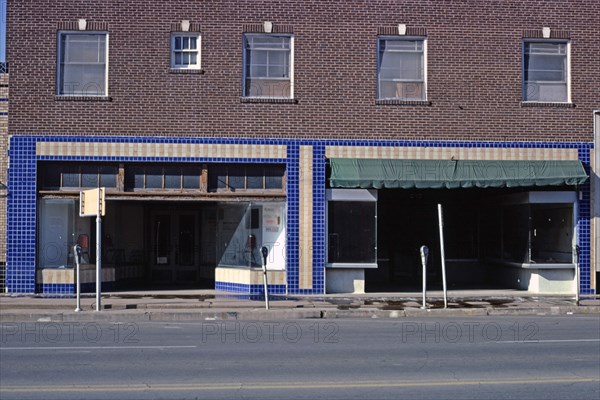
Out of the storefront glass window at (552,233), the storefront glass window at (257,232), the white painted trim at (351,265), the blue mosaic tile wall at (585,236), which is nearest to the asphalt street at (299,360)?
the white painted trim at (351,265)

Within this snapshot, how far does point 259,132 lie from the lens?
2023cm

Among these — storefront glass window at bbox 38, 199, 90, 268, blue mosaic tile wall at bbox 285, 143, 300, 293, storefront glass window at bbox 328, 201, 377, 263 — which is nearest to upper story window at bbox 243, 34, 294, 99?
blue mosaic tile wall at bbox 285, 143, 300, 293

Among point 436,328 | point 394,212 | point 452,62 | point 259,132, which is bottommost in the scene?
point 436,328

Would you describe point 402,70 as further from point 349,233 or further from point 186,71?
point 186,71

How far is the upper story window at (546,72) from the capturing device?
20984 millimetres

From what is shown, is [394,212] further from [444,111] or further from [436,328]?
[436,328]

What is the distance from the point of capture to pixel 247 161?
20.1 m

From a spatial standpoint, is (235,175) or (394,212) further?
(394,212)

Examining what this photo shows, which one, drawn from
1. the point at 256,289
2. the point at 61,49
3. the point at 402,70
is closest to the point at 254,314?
the point at 256,289

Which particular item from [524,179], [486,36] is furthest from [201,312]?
[486,36]

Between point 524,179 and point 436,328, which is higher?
point 524,179

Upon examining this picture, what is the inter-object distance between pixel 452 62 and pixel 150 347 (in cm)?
1224

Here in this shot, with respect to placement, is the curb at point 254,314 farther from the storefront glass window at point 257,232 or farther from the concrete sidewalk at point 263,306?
the storefront glass window at point 257,232

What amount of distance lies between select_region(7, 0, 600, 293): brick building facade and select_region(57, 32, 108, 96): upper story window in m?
0.05
